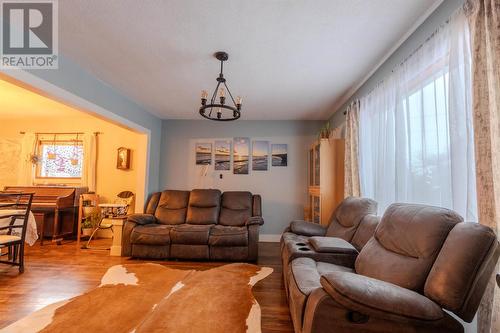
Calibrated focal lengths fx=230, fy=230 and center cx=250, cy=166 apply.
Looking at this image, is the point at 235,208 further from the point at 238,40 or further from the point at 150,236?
the point at 238,40

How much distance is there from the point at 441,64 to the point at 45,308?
12.4ft

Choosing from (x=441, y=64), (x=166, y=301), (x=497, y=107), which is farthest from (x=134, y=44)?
(x=497, y=107)

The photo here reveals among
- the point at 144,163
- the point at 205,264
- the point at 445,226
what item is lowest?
the point at 205,264

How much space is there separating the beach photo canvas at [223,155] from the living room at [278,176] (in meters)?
0.28

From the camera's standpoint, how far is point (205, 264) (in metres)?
3.29

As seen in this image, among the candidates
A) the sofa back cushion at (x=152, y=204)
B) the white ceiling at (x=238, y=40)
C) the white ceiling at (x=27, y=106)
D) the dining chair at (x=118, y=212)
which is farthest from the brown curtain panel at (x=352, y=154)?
the white ceiling at (x=27, y=106)

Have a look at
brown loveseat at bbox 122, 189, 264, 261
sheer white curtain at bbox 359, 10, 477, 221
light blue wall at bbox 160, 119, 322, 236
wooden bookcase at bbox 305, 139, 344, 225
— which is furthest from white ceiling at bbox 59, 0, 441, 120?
brown loveseat at bbox 122, 189, 264, 261

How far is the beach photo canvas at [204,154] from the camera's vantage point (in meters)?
4.90

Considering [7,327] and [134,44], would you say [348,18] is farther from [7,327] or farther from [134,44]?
[7,327]

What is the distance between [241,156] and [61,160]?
3.95 m

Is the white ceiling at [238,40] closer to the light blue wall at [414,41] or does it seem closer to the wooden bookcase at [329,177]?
the light blue wall at [414,41]

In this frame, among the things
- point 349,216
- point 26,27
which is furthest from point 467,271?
point 26,27

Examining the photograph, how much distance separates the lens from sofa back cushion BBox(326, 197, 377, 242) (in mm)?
2512

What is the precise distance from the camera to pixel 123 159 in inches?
191
